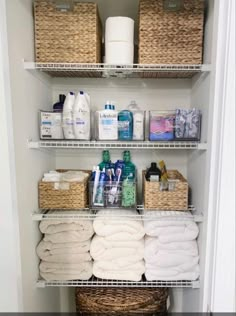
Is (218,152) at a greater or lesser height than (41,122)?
lesser

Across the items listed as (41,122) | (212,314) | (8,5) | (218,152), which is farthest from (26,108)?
(212,314)

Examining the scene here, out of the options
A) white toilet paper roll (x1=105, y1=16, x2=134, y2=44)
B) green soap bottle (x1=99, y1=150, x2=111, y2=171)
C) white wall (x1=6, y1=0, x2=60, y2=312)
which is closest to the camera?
white wall (x1=6, y1=0, x2=60, y2=312)

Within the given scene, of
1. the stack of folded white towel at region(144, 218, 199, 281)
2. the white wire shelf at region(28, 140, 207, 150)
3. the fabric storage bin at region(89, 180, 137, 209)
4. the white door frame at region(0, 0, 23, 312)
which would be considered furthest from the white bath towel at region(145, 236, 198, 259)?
the white door frame at region(0, 0, 23, 312)

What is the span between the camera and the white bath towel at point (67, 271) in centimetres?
122

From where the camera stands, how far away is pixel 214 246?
0.91 meters

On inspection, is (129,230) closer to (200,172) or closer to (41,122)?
(200,172)

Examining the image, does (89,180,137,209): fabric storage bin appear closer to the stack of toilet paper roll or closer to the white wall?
the white wall

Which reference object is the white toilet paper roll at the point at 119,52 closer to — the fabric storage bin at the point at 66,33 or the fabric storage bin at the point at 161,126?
the fabric storage bin at the point at 66,33

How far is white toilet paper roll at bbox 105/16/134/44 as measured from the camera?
3.70 ft

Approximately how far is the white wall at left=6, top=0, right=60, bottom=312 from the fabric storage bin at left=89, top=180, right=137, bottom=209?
31cm

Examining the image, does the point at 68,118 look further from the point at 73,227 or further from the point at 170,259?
the point at 170,259

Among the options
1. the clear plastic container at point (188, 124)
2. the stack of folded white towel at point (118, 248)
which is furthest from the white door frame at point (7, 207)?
the clear plastic container at point (188, 124)

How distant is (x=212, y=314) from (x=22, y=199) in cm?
88

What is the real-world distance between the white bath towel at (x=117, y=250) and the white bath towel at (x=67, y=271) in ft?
0.25
